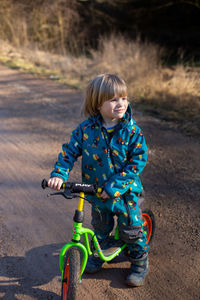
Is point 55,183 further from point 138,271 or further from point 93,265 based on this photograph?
point 138,271

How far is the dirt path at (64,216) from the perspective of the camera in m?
2.43

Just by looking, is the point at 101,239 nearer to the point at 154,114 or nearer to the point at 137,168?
the point at 137,168

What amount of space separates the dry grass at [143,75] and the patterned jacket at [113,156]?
137 inches

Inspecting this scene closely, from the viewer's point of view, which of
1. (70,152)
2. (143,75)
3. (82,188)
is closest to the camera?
(82,188)

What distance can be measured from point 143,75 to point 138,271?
18.7 feet

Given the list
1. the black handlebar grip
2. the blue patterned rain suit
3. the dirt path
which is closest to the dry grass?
the dirt path

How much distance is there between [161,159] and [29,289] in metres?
2.68

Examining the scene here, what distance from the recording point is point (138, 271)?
8.12ft

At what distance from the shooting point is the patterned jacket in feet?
7.08

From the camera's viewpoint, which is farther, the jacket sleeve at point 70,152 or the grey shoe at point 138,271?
the grey shoe at point 138,271

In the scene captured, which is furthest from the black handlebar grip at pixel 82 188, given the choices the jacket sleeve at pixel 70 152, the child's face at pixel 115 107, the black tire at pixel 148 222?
the black tire at pixel 148 222

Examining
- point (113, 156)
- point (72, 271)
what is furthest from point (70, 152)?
point (72, 271)

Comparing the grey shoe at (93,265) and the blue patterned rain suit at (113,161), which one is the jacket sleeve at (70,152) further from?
the grey shoe at (93,265)

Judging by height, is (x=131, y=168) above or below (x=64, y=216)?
above
